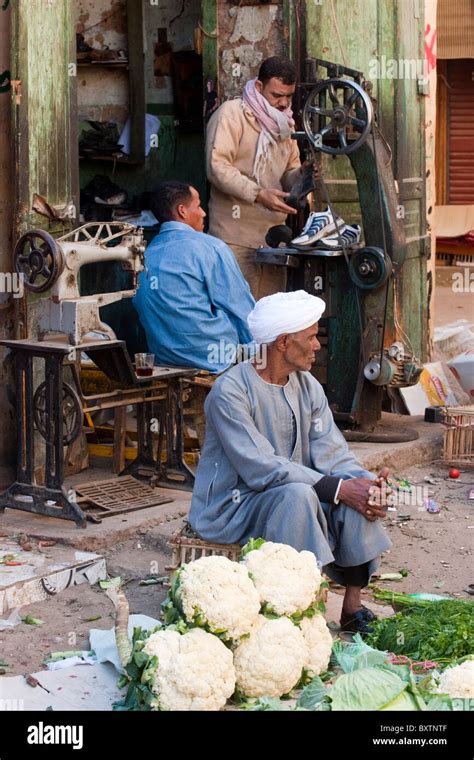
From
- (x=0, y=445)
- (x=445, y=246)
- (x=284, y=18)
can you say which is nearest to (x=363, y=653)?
(x=0, y=445)

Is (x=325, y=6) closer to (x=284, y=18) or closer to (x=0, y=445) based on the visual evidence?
(x=284, y=18)

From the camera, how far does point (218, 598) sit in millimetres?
4098

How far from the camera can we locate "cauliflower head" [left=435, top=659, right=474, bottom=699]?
3900 millimetres

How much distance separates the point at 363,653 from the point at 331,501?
70 centimetres

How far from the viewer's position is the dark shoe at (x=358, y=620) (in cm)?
486

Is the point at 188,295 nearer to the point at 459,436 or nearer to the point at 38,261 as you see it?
the point at 38,261

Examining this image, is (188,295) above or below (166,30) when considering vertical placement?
below

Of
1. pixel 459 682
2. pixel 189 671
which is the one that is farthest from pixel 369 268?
pixel 189 671

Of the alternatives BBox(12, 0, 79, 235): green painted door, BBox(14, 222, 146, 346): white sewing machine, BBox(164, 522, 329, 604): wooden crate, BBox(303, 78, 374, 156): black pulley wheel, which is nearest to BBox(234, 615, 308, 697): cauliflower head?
BBox(164, 522, 329, 604): wooden crate

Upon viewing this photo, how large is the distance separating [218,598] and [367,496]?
880mm

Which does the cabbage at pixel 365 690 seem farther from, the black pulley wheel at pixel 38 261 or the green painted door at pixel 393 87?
the green painted door at pixel 393 87

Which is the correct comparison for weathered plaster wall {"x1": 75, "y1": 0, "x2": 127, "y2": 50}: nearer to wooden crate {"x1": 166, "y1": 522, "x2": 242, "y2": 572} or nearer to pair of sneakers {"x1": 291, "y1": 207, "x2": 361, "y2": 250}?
pair of sneakers {"x1": 291, "y1": 207, "x2": 361, "y2": 250}

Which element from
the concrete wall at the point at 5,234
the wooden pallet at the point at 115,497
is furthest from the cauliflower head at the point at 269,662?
the concrete wall at the point at 5,234

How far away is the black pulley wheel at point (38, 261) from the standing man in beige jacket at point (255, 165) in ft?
7.24
